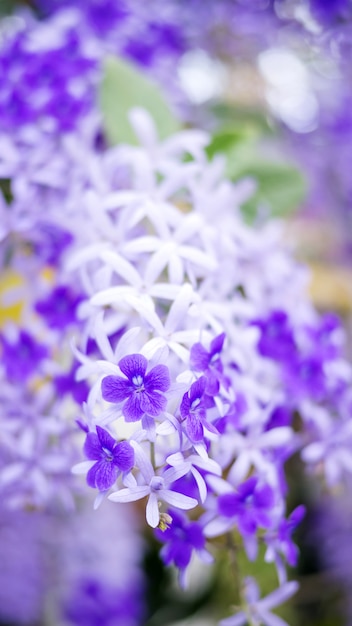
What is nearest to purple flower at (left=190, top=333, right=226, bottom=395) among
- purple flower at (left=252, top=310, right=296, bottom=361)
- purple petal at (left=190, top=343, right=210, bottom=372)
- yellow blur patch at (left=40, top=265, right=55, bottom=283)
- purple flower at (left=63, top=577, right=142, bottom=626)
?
purple petal at (left=190, top=343, right=210, bottom=372)

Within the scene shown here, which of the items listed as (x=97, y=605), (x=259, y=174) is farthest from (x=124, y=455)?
(x=97, y=605)

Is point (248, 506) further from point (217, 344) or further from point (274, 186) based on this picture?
point (274, 186)

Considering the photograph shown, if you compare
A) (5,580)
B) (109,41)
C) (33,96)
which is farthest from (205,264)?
(5,580)

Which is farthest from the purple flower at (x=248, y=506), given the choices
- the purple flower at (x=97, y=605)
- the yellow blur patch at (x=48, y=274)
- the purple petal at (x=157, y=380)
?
the purple flower at (x=97, y=605)

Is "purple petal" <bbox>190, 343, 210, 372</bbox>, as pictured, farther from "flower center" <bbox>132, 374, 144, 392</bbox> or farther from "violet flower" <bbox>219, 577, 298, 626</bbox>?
"violet flower" <bbox>219, 577, 298, 626</bbox>

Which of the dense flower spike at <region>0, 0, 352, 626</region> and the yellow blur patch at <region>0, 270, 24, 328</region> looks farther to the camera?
the yellow blur patch at <region>0, 270, 24, 328</region>

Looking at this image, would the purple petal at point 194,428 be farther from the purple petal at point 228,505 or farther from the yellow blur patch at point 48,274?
the yellow blur patch at point 48,274
